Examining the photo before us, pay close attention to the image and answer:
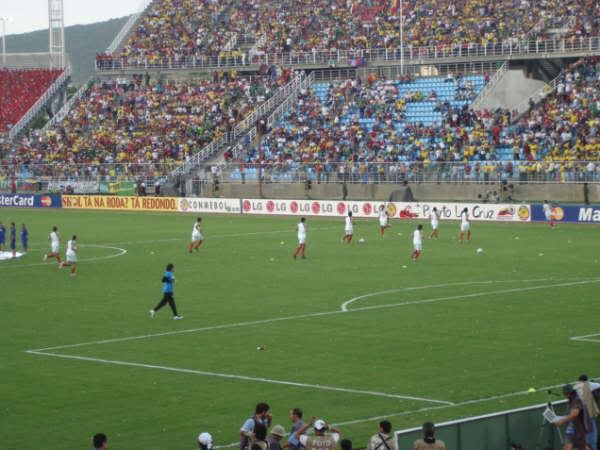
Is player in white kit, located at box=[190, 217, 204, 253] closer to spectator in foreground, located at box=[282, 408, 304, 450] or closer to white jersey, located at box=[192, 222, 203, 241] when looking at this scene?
white jersey, located at box=[192, 222, 203, 241]

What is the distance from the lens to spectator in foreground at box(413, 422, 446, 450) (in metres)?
12.9

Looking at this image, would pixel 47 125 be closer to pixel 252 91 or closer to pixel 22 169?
pixel 22 169

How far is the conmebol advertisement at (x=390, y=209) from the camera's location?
59.5m

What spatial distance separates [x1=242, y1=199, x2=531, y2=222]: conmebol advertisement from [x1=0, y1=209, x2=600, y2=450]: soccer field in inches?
379

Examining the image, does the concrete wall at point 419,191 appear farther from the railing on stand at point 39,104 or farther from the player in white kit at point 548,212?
the railing on stand at point 39,104

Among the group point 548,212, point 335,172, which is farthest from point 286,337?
point 335,172

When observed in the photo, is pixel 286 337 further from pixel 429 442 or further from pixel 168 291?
pixel 429 442

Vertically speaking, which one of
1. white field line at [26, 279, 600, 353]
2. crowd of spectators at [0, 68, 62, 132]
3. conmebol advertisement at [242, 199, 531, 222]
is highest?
crowd of spectators at [0, 68, 62, 132]

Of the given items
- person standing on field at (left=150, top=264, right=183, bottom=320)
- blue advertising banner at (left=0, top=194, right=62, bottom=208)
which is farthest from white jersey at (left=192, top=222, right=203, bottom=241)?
blue advertising banner at (left=0, top=194, right=62, bottom=208)

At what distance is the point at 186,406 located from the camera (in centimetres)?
2002

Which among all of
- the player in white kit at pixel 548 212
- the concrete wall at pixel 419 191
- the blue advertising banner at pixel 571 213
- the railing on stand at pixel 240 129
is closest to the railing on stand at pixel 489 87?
the concrete wall at pixel 419 191

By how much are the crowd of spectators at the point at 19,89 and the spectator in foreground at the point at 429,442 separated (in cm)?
9188

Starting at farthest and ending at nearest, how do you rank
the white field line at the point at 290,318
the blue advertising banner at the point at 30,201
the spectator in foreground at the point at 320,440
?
the blue advertising banner at the point at 30,201, the white field line at the point at 290,318, the spectator in foreground at the point at 320,440

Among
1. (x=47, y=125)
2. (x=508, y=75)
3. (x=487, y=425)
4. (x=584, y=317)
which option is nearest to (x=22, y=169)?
(x=47, y=125)
